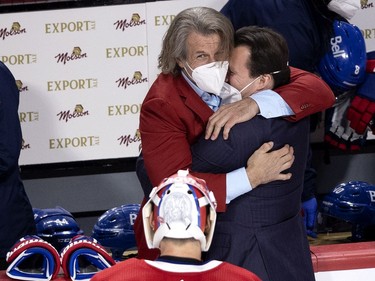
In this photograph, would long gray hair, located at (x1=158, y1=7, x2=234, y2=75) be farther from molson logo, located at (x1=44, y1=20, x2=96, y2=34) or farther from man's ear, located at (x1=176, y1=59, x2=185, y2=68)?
molson logo, located at (x1=44, y1=20, x2=96, y2=34)

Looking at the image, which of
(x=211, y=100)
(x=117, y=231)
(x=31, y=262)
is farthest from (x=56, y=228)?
(x=211, y=100)

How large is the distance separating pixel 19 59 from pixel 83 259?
6.78 feet

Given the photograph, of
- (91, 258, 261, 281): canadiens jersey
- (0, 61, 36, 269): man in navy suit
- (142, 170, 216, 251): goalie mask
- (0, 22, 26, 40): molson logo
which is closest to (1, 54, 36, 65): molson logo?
(0, 22, 26, 40): molson logo

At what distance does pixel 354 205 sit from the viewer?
569 centimetres

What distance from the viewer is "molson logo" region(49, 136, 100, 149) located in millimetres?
6156

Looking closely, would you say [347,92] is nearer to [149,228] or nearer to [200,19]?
[200,19]

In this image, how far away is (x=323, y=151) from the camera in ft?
21.2

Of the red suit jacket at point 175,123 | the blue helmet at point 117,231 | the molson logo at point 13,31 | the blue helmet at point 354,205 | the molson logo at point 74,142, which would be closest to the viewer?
the red suit jacket at point 175,123

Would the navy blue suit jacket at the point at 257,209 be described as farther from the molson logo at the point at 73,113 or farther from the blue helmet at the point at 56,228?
the molson logo at the point at 73,113

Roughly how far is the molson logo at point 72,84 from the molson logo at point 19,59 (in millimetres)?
158

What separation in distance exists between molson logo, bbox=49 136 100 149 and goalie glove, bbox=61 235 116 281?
6.22 feet

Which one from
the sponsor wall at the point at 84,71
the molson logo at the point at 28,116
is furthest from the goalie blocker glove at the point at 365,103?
the molson logo at the point at 28,116

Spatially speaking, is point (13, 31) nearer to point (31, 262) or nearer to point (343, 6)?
point (343, 6)

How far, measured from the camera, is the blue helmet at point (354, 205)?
5.68 m
